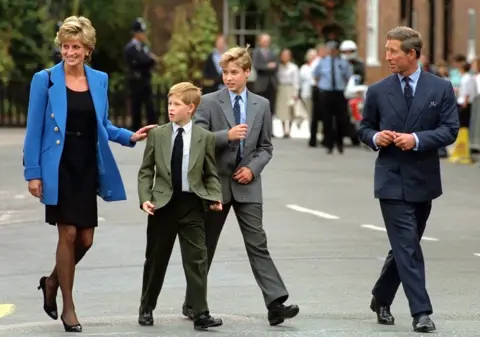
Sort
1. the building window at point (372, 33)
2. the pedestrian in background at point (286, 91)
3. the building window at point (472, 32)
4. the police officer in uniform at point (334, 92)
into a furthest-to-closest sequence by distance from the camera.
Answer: the building window at point (372, 33)
the building window at point (472, 32)
the pedestrian in background at point (286, 91)
the police officer in uniform at point (334, 92)

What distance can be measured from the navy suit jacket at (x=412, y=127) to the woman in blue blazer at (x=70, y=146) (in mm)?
1344

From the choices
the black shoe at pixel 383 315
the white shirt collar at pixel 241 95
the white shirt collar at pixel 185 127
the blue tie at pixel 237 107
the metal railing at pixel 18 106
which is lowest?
the metal railing at pixel 18 106

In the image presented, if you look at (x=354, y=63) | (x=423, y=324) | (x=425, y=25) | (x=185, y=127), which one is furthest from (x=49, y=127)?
(x=425, y=25)

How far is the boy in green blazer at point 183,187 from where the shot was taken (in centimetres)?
942

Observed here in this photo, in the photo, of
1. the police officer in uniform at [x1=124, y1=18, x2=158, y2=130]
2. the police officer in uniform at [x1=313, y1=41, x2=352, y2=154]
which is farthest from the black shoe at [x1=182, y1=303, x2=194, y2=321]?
the police officer in uniform at [x1=124, y1=18, x2=158, y2=130]

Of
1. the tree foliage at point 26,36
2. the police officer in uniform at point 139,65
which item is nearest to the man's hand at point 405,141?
the police officer in uniform at point 139,65

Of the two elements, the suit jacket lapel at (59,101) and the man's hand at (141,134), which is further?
the man's hand at (141,134)

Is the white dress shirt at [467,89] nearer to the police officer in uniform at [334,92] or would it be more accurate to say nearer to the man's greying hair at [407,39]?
the police officer in uniform at [334,92]

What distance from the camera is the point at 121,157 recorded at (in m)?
24.9

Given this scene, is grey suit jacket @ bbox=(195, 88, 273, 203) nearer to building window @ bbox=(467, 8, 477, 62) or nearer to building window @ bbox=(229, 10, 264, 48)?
building window @ bbox=(467, 8, 477, 62)

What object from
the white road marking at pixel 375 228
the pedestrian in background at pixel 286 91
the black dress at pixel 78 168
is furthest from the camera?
the pedestrian in background at pixel 286 91

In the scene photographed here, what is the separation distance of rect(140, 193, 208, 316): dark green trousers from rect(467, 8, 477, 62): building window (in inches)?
1139

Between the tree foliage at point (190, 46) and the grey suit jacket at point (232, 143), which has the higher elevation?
the grey suit jacket at point (232, 143)

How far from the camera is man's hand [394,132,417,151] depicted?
9406 millimetres
